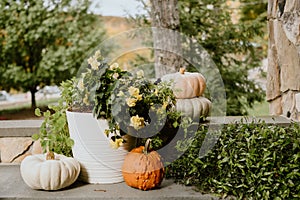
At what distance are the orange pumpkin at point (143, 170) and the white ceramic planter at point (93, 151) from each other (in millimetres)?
81

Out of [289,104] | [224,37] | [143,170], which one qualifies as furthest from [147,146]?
[224,37]

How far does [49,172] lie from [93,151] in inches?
8.6

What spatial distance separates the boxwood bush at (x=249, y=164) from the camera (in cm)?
144

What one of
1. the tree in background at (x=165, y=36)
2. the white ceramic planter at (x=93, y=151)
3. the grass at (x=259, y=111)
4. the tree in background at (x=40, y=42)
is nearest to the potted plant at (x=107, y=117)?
the white ceramic planter at (x=93, y=151)

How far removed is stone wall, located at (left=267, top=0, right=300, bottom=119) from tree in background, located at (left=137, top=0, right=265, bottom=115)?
1.83m

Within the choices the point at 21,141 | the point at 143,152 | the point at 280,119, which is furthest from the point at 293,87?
the point at 21,141

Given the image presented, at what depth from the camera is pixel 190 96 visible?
1994mm

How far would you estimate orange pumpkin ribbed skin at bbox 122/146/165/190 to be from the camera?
1.57 m

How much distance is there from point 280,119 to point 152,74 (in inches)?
85.6

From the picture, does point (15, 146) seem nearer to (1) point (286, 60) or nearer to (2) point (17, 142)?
(2) point (17, 142)

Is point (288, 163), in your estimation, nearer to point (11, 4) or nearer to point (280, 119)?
point (280, 119)

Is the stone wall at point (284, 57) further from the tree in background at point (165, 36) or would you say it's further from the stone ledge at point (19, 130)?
the stone ledge at point (19, 130)

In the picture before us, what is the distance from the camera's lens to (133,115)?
5.31 feet

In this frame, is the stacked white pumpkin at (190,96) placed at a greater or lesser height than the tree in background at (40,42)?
lesser
